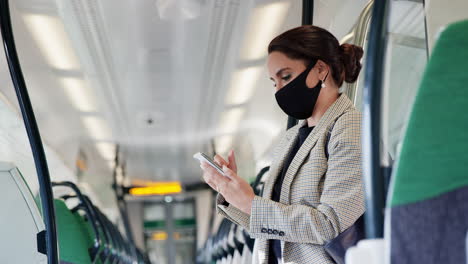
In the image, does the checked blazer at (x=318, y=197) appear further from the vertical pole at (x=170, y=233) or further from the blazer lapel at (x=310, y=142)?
the vertical pole at (x=170, y=233)

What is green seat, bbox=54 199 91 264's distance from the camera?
3873 mm

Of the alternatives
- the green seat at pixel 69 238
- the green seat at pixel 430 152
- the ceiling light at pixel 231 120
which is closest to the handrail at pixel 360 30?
the green seat at pixel 69 238

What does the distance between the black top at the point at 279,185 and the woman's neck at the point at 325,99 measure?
6 centimetres

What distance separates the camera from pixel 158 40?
6422mm

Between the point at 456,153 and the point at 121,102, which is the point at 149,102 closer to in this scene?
the point at 121,102

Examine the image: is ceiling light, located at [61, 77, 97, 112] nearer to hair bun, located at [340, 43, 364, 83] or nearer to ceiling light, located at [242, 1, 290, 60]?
ceiling light, located at [242, 1, 290, 60]

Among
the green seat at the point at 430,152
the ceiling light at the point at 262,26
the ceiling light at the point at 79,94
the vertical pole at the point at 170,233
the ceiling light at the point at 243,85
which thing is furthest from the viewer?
the vertical pole at the point at 170,233

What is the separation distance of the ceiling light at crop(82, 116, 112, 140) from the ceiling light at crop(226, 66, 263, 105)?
2633 mm

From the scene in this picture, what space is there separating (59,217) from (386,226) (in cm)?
323

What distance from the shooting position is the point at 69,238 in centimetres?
399

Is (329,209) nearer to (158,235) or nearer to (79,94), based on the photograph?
(79,94)

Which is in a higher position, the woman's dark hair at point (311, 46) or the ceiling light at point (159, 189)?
the woman's dark hair at point (311, 46)

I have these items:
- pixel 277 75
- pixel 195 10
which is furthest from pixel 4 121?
pixel 277 75

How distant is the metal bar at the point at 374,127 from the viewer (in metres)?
1.14
